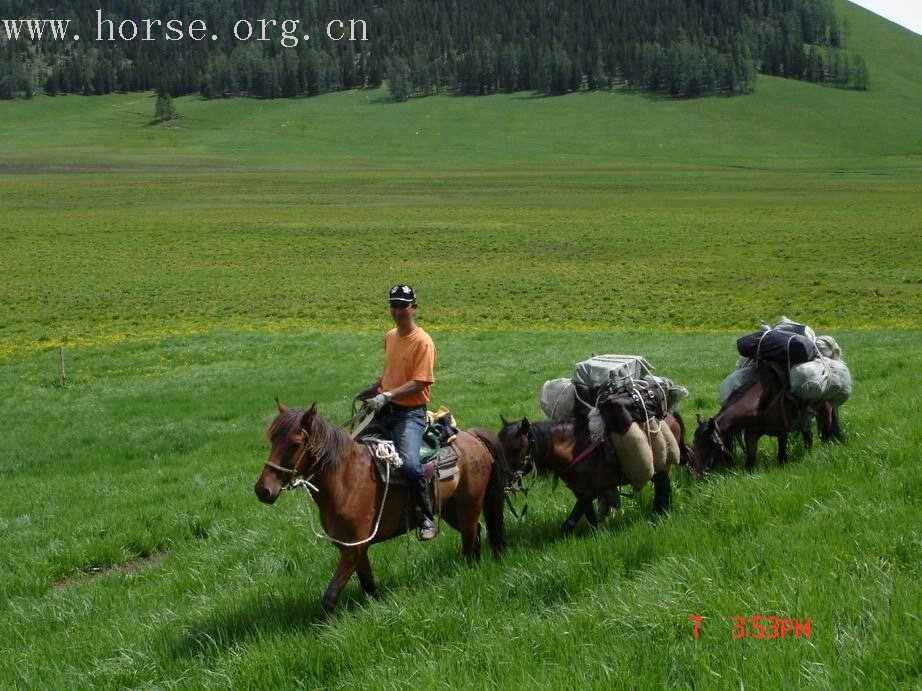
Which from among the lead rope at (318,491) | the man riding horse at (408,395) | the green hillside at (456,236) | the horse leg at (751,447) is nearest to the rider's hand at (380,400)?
the man riding horse at (408,395)

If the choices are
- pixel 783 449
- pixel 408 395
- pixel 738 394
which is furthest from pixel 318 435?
pixel 783 449

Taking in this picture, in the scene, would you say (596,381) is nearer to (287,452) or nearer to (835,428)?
(287,452)

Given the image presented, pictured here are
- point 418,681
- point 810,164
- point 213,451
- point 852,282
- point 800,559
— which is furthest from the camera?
point 810,164

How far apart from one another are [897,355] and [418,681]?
59.1 ft

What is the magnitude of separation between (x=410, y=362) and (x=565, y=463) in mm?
1934

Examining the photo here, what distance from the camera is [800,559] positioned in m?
5.93

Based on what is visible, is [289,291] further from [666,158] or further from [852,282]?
[666,158]

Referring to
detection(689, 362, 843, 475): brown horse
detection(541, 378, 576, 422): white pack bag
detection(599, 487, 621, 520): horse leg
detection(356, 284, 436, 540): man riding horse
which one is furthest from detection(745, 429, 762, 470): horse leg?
detection(356, 284, 436, 540): man riding horse

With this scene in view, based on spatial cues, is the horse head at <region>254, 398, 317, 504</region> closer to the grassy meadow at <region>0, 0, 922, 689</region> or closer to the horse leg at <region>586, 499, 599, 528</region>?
the grassy meadow at <region>0, 0, 922, 689</region>

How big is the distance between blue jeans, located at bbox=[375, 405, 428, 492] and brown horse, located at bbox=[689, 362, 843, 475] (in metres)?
3.52

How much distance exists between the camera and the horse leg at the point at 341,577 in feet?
23.3

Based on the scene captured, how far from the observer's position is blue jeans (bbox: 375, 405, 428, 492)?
7750mm

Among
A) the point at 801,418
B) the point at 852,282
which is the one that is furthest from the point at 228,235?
the point at 801,418

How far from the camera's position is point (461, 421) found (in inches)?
663
